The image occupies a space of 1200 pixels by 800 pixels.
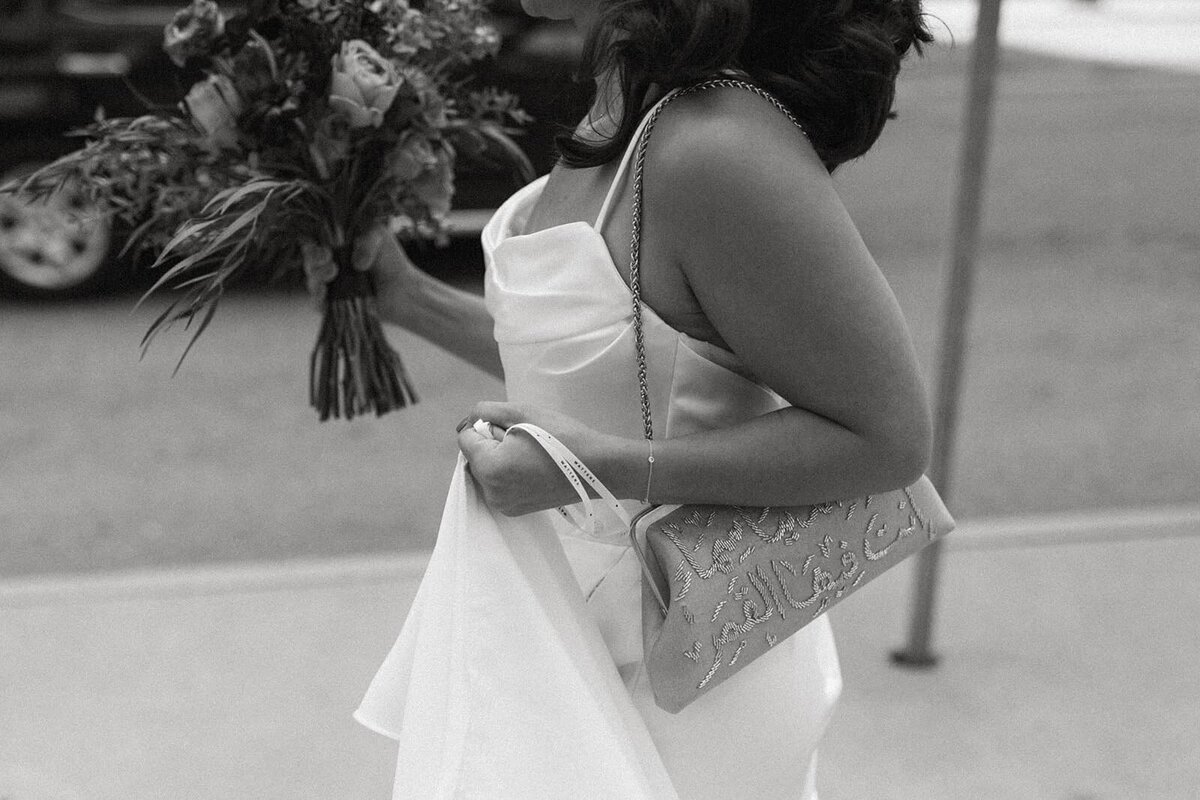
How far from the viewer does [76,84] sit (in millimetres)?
7008

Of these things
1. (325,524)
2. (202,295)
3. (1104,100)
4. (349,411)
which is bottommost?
(1104,100)

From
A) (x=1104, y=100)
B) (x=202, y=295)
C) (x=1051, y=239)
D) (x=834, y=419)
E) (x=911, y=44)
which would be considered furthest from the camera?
(x=1104, y=100)

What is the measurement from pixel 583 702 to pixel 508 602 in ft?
0.39

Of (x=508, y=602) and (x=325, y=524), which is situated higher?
(x=508, y=602)

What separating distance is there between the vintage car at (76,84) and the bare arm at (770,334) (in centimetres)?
556

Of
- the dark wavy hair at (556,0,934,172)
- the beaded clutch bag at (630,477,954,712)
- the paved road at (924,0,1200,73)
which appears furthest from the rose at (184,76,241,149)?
the paved road at (924,0,1200,73)

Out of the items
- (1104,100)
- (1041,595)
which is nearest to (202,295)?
(1041,595)

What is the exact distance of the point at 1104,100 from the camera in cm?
1367

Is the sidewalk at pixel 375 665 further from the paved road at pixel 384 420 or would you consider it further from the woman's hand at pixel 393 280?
the woman's hand at pixel 393 280

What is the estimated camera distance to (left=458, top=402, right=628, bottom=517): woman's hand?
4.52 feet

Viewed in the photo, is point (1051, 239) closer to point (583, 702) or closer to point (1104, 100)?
point (1104, 100)

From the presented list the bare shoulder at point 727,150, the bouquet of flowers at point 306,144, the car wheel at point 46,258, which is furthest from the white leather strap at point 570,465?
the car wheel at point 46,258

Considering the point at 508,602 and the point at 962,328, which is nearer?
the point at 508,602

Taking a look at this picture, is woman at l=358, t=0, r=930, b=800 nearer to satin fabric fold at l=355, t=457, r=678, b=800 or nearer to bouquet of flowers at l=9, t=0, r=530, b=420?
satin fabric fold at l=355, t=457, r=678, b=800
